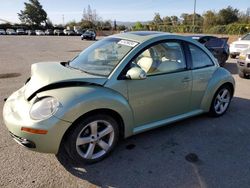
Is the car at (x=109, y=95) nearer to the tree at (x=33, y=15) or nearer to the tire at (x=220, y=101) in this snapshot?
the tire at (x=220, y=101)

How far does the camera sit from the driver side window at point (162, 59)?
3328 millimetres

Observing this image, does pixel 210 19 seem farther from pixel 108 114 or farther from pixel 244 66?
pixel 108 114

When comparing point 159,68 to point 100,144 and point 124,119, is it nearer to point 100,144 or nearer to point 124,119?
point 124,119

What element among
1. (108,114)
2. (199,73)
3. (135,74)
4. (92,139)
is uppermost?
(135,74)

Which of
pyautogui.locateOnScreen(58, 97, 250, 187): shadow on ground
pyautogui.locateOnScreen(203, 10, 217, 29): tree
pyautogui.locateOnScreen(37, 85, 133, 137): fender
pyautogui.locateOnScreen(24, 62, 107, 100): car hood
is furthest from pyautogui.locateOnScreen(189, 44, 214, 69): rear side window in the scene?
pyautogui.locateOnScreen(203, 10, 217, 29): tree

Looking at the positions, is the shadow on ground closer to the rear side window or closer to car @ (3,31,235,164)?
car @ (3,31,235,164)

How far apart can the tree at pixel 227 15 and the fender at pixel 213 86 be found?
4618cm

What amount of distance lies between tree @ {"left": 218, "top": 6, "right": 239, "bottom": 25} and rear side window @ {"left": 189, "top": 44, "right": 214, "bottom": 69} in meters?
46.4

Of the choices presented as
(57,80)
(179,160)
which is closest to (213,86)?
(179,160)

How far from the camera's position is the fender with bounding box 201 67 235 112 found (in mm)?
3998

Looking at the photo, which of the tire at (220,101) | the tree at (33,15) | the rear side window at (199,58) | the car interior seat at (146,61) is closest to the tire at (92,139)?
the car interior seat at (146,61)

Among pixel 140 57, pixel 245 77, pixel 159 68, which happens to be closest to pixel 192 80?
pixel 159 68

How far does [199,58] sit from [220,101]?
1.04 meters

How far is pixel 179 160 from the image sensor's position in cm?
299
